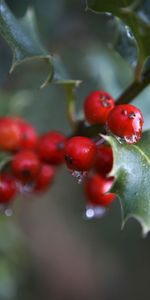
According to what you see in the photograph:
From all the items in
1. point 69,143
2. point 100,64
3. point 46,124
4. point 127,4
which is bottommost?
point 46,124

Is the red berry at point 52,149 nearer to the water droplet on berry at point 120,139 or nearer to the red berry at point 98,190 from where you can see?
the red berry at point 98,190

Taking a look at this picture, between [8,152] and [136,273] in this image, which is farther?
[136,273]

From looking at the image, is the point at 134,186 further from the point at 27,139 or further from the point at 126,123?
the point at 27,139

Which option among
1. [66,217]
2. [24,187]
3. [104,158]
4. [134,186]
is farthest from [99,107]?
[66,217]

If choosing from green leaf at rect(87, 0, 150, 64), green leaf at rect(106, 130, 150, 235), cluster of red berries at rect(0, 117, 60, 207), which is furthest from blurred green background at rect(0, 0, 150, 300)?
green leaf at rect(106, 130, 150, 235)

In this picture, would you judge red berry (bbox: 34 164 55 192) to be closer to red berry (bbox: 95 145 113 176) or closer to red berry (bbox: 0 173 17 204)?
red berry (bbox: 0 173 17 204)

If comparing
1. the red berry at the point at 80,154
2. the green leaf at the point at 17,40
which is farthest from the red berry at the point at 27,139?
the red berry at the point at 80,154

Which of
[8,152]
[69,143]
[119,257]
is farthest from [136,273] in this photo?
[69,143]

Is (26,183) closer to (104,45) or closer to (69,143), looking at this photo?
(69,143)
